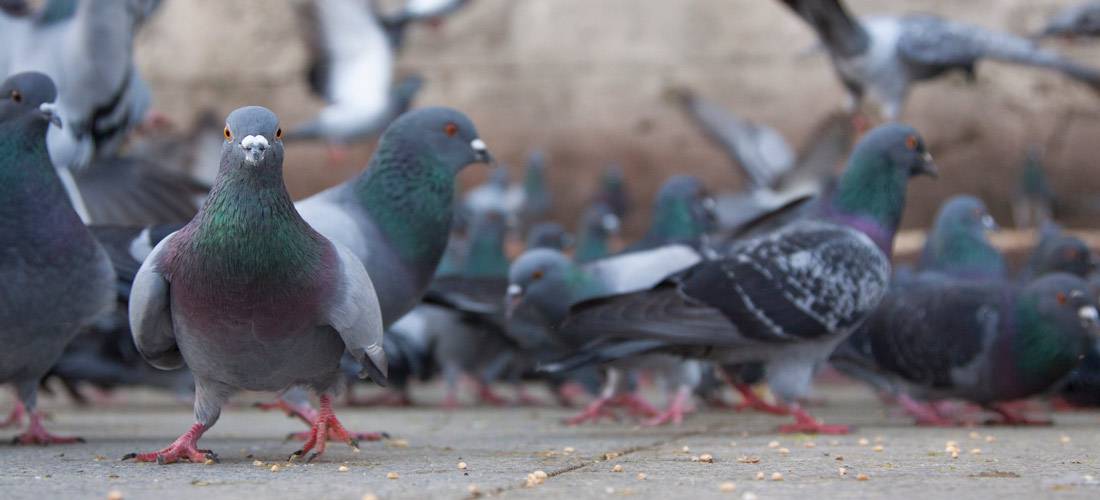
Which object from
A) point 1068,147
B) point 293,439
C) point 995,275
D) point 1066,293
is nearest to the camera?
point 293,439

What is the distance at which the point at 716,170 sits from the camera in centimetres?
1516

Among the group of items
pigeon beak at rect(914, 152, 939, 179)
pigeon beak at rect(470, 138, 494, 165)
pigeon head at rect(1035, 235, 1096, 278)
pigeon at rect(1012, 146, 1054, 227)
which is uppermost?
pigeon at rect(1012, 146, 1054, 227)

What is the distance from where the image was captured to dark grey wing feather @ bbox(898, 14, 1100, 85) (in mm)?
10070

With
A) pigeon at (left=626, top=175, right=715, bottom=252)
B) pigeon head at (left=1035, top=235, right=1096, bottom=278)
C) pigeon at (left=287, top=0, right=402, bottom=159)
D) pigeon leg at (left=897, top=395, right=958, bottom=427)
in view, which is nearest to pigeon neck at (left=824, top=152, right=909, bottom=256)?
pigeon leg at (left=897, top=395, right=958, bottom=427)

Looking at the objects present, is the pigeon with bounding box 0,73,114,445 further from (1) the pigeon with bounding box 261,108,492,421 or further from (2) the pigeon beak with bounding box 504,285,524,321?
(2) the pigeon beak with bounding box 504,285,524,321

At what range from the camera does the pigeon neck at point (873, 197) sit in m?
6.34

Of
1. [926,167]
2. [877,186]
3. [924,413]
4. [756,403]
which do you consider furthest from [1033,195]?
[877,186]

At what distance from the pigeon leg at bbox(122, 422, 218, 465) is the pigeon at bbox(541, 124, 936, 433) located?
6.40 feet

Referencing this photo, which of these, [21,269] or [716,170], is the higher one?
[716,170]

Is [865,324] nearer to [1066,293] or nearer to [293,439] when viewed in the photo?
[1066,293]

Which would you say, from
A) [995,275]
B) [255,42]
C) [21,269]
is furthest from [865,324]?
[255,42]

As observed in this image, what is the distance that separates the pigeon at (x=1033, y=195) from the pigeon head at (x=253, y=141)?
435 inches

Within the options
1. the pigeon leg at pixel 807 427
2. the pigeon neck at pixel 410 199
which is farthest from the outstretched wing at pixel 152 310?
the pigeon leg at pixel 807 427

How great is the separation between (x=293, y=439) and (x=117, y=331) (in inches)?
126
